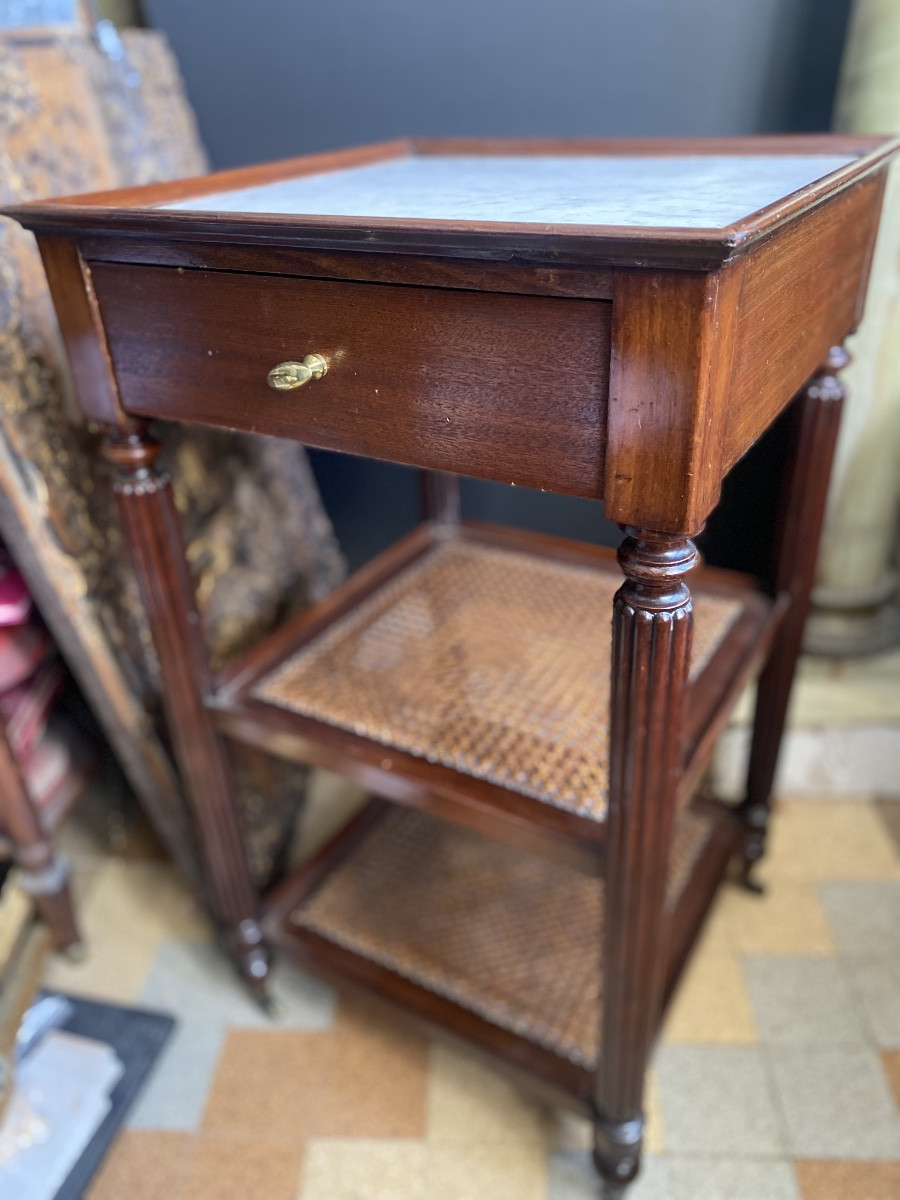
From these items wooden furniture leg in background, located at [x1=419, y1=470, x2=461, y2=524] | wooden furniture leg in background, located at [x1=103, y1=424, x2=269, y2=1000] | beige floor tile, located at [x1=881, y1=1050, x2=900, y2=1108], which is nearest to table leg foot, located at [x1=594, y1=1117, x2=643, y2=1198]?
beige floor tile, located at [x1=881, y1=1050, x2=900, y2=1108]

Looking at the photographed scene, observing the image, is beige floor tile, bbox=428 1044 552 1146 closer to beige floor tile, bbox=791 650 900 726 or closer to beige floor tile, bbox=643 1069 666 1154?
beige floor tile, bbox=643 1069 666 1154

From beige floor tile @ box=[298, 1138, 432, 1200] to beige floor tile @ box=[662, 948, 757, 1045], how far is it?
0.32 metres

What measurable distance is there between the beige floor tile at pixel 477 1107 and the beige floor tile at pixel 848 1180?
0.26 m

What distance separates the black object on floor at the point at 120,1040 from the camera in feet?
3.25

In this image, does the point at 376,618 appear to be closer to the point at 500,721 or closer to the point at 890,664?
the point at 500,721

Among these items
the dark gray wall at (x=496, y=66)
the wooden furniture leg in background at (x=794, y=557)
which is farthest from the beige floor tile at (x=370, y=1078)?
the dark gray wall at (x=496, y=66)

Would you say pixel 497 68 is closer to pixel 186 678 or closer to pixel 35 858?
pixel 186 678

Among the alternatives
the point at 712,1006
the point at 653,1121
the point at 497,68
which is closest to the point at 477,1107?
the point at 653,1121

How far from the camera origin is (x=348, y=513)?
1.44 metres

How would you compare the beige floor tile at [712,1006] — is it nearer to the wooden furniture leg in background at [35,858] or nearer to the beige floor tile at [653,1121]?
the beige floor tile at [653,1121]

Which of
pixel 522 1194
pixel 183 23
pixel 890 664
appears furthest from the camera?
pixel 890 664

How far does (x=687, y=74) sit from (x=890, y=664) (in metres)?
0.85

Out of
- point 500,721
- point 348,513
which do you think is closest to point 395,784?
point 500,721

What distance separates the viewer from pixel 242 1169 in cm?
98
